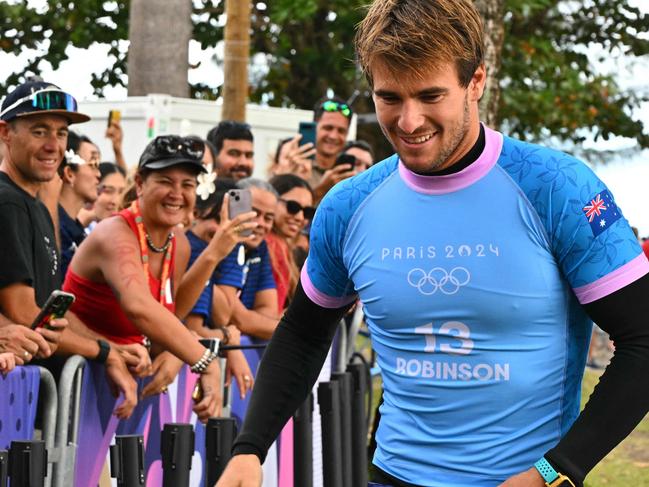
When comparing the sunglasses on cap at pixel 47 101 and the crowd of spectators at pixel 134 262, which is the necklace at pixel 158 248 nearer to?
the crowd of spectators at pixel 134 262

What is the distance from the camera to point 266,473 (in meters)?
7.38

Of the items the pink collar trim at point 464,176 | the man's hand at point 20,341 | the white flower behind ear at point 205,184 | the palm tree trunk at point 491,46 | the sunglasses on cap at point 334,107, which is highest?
the palm tree trunk at point 491,46

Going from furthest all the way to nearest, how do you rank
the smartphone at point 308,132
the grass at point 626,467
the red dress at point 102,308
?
the grass at point 626,467 < the smartphone at point 308,132 < the red dress at point 102,308

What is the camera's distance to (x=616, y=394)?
125 inches

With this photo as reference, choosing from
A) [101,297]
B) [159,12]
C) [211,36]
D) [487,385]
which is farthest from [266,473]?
[211,36]

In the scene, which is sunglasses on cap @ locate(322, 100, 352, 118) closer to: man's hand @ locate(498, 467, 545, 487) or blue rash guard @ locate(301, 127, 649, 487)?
blue rash guard @ locate(301, 127, 649, 487)

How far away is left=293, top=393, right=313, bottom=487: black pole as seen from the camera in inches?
264

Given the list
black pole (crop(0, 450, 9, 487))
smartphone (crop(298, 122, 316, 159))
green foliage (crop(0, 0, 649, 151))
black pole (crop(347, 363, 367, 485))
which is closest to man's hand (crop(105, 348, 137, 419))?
black pole (crop(0, 450, 9, 487))

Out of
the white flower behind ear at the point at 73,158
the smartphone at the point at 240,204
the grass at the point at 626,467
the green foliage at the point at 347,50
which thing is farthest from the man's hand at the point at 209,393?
the green foliage at the point at 347,50

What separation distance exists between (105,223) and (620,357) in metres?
3.30

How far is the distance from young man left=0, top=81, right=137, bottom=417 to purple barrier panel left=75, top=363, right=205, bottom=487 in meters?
0.08

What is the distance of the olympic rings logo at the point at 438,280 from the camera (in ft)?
11.1

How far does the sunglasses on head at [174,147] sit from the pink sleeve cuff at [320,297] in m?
2.60

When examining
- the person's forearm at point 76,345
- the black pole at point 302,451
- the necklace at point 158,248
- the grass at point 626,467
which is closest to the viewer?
the person's forearm at point 76,345
